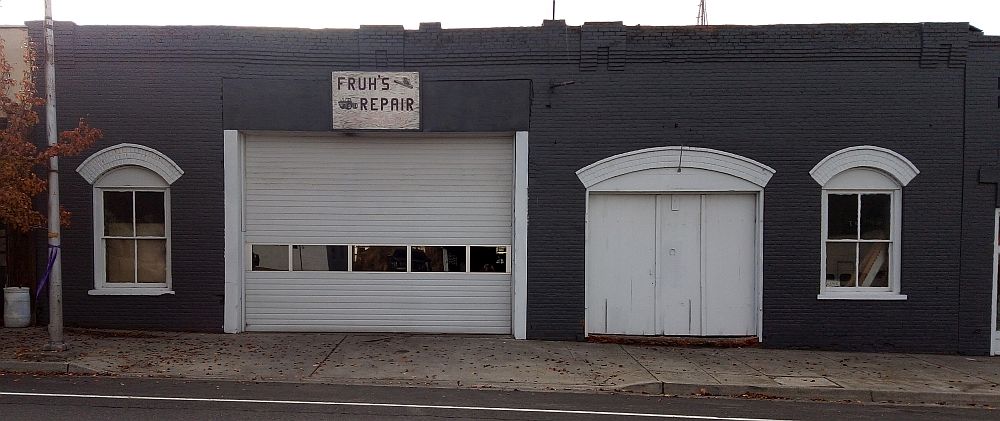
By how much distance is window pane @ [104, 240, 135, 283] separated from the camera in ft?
35.4

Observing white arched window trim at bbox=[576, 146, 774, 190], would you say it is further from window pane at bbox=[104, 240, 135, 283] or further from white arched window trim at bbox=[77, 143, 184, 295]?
window pane at bbox=[104, 240, 135, 283]

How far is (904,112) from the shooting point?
10.2 m

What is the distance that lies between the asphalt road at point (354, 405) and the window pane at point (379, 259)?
10.9 feet

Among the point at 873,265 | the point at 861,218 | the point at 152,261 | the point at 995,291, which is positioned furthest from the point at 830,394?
the point at 152,261

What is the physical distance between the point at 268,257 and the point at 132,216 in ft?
7.76

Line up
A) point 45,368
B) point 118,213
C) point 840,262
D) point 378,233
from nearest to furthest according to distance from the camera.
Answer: point 45,368, point 840,262, point 118,213, point 378,233

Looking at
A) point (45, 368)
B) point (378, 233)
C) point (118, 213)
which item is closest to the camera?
point (45, 368)

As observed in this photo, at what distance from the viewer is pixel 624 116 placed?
10.4m

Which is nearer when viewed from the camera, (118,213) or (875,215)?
(875,215)

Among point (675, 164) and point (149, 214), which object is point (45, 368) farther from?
point (675, 164)

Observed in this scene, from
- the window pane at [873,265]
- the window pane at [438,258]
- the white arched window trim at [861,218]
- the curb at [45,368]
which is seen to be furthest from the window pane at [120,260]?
the window pane at [873,265]

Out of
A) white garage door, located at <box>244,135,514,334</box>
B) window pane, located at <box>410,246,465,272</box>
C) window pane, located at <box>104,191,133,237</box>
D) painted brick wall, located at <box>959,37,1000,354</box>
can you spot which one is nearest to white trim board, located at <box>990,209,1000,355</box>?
painted brick wall, located at <box>959,37,1000,354</box>

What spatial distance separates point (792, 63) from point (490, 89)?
4.93 meters

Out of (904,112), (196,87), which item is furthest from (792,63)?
(196,87)
